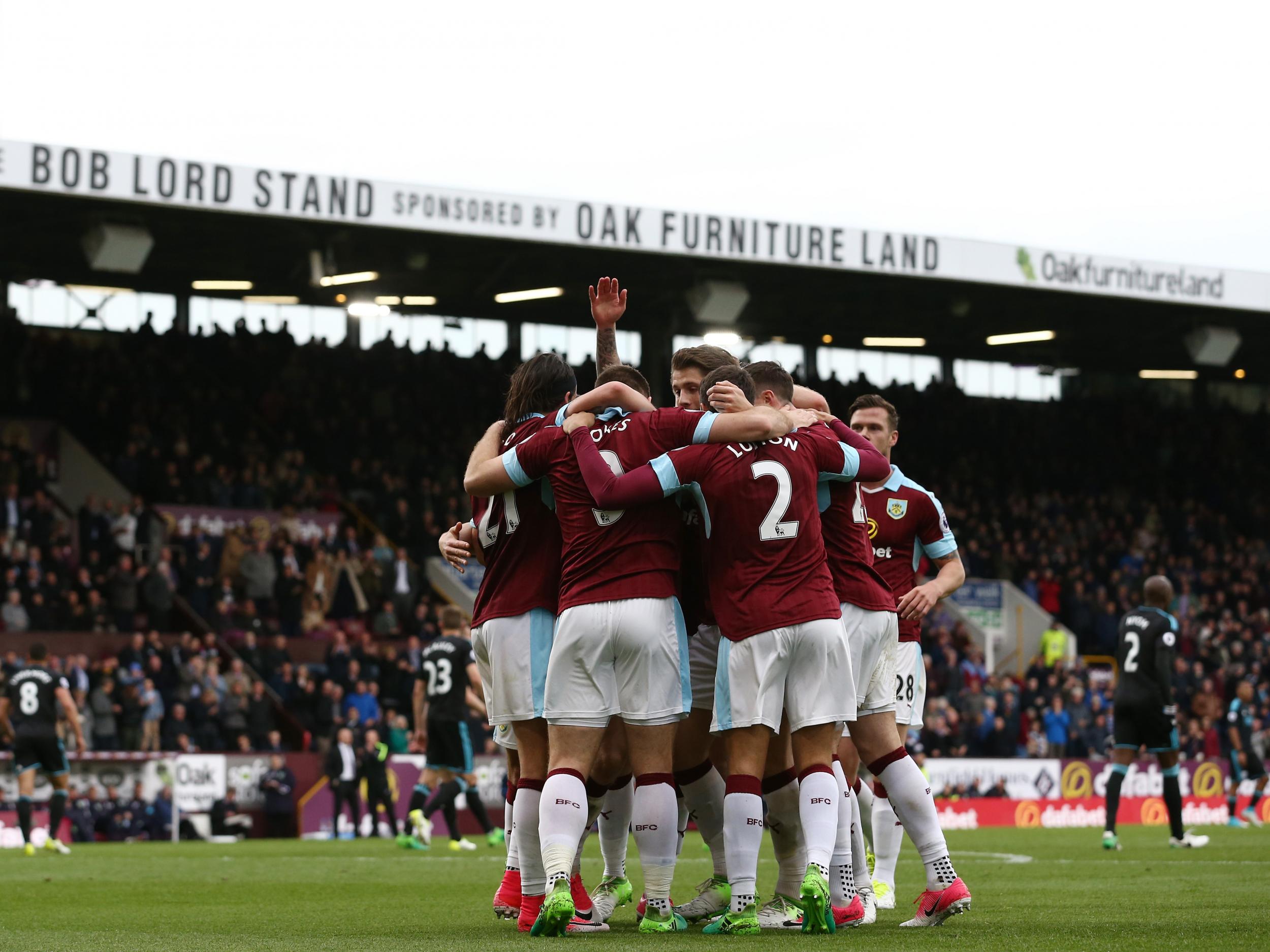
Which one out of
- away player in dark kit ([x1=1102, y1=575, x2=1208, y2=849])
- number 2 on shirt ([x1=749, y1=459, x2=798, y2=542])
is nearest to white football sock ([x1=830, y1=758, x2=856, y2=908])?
number 2 on shirt ([x1=749, y1=459, x2=798, y2=542])

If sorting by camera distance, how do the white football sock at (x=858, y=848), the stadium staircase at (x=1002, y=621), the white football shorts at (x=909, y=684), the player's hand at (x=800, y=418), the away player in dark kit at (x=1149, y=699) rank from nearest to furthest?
the player's hand at (x=800, y=418) → the white football sock at (x=858, y=848) → the white football shorts at (x=909, y=684) → the away player in dark kit at (x=1149, y=699) → the stadium staircase at (x=1002, y=621)

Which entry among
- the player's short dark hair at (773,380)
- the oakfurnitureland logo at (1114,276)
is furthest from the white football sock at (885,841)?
the oakfurnitureland logo at (1114,276)

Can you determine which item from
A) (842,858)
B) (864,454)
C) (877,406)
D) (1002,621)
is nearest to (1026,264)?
(1002,621)

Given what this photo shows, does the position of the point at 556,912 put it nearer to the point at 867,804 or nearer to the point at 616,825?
the point at 616,825

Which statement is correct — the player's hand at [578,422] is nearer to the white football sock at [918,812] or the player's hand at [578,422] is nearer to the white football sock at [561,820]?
the white football sock at [561,820]

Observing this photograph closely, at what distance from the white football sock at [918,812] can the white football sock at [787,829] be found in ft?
1.41

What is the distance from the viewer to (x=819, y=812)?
6906 millimetres

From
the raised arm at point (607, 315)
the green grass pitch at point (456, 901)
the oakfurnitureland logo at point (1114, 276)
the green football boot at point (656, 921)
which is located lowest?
the green grass pitch at point (456, 901)

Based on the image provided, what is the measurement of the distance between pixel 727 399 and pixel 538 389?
3.01 ft

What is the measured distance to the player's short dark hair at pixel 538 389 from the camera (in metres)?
7.52

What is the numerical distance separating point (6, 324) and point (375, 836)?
12.7m

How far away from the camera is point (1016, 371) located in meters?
41.7

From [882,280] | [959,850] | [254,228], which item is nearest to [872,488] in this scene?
[959,850]

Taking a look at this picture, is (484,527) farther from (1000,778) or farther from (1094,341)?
(1094,341)
